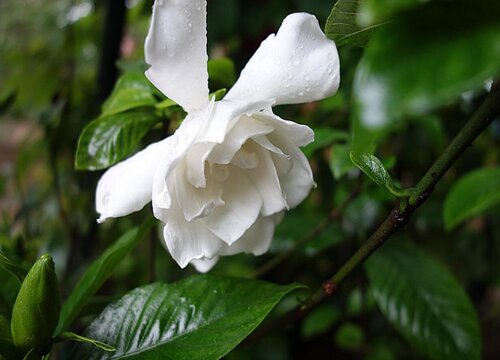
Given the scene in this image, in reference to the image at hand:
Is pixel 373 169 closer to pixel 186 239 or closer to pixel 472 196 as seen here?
pixel 186 239

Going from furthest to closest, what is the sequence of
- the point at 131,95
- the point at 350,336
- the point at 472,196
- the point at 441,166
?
the point at 350,336
the point at 472,196
the point at 131,95
the point at 441,166

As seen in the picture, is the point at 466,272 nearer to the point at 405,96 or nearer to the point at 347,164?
the point at 347,164

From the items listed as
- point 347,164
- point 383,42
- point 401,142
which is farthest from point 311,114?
point 383,42

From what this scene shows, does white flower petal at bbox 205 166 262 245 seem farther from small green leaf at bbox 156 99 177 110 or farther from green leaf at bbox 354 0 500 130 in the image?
green leaf at bbox 354 0 500 130

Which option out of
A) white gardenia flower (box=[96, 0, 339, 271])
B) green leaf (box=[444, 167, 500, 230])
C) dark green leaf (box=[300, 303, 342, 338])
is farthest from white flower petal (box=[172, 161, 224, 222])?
dark green leaf (box=[300, 303, 342, 338])

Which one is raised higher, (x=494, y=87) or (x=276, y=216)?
(x=494, y=87)

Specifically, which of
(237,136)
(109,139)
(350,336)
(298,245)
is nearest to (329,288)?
(237,136)

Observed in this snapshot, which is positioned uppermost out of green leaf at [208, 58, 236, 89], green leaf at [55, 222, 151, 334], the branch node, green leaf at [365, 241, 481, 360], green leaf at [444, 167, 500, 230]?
green leaf at [208, 58, 236, 89]
